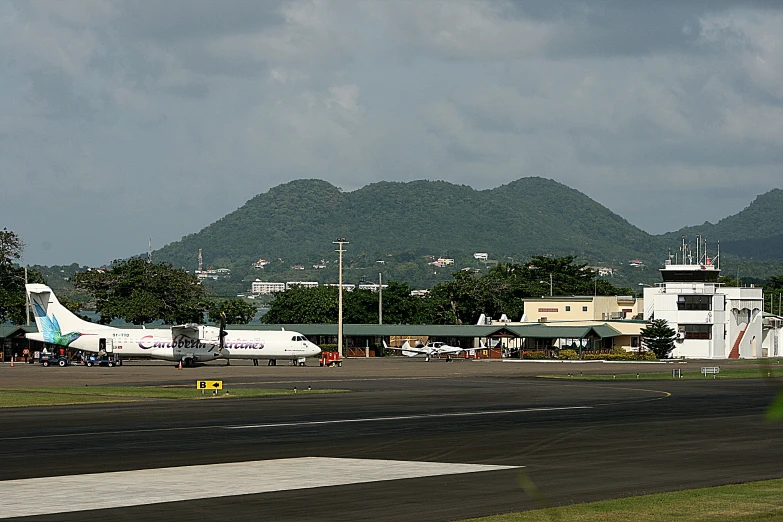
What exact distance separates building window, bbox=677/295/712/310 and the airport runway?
77949mm

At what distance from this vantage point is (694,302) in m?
128

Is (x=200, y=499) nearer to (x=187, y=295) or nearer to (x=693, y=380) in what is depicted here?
(x=693, y=380)

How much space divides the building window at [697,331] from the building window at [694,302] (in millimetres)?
2294

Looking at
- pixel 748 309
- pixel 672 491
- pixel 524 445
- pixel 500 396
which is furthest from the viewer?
pixel 748 309

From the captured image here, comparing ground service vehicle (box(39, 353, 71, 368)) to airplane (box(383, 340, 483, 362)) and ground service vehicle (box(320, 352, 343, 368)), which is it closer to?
ground service vehicle (box(320, 352, 343, 368))

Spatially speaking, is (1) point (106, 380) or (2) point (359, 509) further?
(1) point (106, 380)

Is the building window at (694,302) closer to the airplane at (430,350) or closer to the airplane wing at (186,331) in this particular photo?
the airplane at (430,350)

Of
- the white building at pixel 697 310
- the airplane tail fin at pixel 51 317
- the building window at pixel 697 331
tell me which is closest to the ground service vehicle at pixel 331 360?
the airplane tail fin at pixel 51 317

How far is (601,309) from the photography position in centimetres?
14262

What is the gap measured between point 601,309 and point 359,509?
417 feet

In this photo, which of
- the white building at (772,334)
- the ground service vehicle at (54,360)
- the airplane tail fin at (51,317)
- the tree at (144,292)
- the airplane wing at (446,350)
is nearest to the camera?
the airplane tail fin at (51,317)

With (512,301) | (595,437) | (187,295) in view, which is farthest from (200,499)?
(512,301)

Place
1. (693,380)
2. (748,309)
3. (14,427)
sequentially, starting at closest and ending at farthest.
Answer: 1. (14,427)
2. (693,380)
3. (748,309)

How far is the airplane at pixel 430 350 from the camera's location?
402 feet
